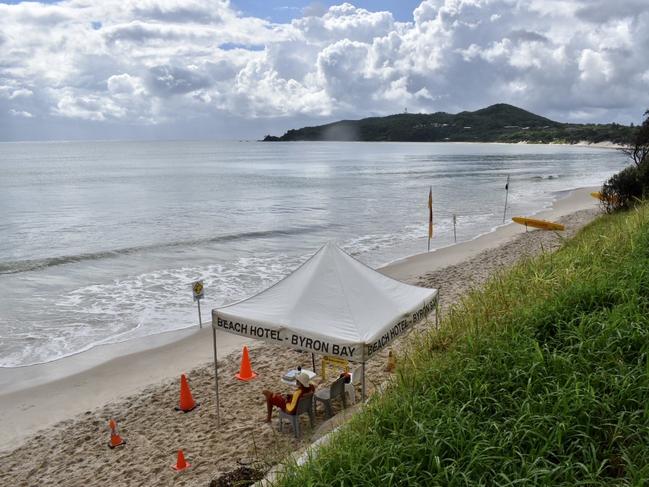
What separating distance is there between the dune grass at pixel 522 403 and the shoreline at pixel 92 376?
7.23 meters

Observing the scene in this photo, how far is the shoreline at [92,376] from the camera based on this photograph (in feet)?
33.7

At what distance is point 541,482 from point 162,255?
24206 millimetres

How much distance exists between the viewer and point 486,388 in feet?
16.5

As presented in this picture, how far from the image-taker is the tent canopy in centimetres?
738

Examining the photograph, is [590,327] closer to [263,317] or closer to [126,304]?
[263,317]

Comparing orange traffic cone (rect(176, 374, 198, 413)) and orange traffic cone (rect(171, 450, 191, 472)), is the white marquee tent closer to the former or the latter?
orange traffic cone (rect(171, 450, 191, 472))

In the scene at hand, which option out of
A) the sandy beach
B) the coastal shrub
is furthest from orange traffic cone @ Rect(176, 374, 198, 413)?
the coastal shrub

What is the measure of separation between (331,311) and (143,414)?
4432mm

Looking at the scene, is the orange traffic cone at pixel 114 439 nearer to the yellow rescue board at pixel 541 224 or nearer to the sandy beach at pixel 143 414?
the sandy beach at pixel 143 414

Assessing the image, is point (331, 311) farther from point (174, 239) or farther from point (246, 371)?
point (174, 239)

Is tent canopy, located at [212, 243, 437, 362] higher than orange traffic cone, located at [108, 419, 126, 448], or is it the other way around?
tent canopy, located at [212, 243, 437, 362]

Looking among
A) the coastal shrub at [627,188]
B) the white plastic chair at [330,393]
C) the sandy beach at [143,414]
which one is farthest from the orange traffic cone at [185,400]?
the coastal shrub at [627,188]

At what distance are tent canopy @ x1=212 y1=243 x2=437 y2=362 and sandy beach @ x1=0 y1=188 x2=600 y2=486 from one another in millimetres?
844

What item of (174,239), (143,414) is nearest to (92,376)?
(143,414)
